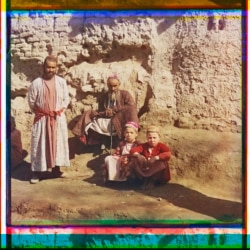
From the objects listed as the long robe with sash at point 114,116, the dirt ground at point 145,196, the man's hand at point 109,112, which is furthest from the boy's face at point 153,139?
the man's hand at point 109,112

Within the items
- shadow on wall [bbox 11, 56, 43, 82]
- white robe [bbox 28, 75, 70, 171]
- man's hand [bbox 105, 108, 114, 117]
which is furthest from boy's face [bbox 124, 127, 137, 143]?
shadow on wall [bbox 11, 56, 43, 82]

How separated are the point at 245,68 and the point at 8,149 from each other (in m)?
2.52

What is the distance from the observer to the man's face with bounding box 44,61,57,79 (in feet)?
16.9

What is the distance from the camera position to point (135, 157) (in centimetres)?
506

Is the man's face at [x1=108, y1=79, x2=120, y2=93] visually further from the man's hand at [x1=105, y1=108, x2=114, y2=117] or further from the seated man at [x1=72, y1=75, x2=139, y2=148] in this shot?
the man's hand at [x1=105, y1=108, x2=114, y2=117]

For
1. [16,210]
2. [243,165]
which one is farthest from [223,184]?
[16,210]

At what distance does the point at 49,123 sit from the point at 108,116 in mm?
608

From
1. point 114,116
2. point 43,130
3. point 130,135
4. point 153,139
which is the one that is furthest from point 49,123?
point 153,139

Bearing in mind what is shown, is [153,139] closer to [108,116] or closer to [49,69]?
[108,116]

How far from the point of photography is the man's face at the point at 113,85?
16.9ft

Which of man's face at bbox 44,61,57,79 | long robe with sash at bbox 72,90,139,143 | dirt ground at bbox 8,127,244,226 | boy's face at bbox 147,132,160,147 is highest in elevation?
man's face at bbox 44,61,57,79

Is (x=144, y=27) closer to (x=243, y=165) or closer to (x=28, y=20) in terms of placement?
(x=28, y=20)

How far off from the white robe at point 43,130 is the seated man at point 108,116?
0.50ft

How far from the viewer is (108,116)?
5152 mm
